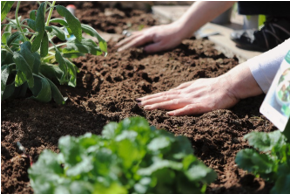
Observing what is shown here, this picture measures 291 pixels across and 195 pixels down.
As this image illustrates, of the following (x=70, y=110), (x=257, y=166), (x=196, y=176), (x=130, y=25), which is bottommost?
(x=130, y=25)

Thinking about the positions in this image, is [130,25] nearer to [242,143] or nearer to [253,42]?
[253,42]

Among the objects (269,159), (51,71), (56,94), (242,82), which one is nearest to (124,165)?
(269,159)

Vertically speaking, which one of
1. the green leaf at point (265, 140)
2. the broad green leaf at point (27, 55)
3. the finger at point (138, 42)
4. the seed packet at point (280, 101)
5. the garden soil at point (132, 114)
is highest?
the seed packet at point (280, 101)

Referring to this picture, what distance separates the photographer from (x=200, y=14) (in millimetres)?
3068

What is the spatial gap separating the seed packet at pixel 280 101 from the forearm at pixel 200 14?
1627 mm

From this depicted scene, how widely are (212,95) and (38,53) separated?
1.00 metres

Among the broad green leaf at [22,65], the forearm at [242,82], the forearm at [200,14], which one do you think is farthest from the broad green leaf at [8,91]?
the forearm at [200,14]

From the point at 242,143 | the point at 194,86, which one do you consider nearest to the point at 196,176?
the point at 242,143

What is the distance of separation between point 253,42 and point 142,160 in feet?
7.26

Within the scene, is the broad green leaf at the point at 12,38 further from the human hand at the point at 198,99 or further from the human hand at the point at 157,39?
the human hand at the point at 157,39

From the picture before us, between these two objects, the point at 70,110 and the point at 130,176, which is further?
the point at 70,110

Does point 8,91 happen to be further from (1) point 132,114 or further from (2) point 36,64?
(1) point 132,114

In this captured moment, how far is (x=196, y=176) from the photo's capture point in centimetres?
121

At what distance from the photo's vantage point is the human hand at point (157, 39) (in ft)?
10.3
